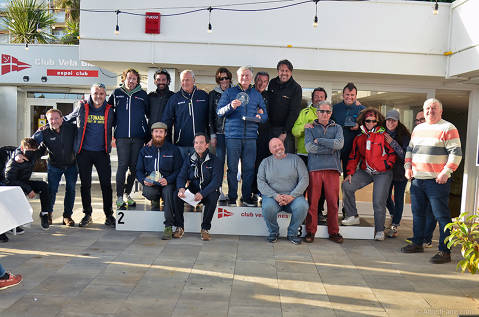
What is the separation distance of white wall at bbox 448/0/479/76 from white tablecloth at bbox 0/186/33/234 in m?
5.59

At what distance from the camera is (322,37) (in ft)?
22.0

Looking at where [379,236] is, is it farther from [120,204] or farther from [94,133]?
[94,133]

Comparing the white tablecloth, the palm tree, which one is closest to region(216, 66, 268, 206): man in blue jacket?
the white tablecloth

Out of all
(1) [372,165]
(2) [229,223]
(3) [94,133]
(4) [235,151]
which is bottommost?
(2) [229,223]

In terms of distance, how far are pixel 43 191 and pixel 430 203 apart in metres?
4.63

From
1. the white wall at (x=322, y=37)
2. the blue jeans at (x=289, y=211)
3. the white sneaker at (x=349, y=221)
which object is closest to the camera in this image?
the blue jeans at (x=289, y=211)

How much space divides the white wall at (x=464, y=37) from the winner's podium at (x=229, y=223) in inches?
104

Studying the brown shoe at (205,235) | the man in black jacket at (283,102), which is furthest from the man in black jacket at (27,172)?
the man in black jacket at (283,102)

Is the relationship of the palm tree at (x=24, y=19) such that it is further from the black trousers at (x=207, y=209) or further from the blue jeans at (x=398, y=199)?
the blue jeans at (x=398, y=199)

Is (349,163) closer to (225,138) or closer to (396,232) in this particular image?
(396,232)

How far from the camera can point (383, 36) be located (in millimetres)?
6723

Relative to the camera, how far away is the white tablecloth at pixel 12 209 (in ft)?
12.5

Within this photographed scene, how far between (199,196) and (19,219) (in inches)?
75.7

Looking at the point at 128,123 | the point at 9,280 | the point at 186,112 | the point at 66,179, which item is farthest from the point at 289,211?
the point at 9,280
